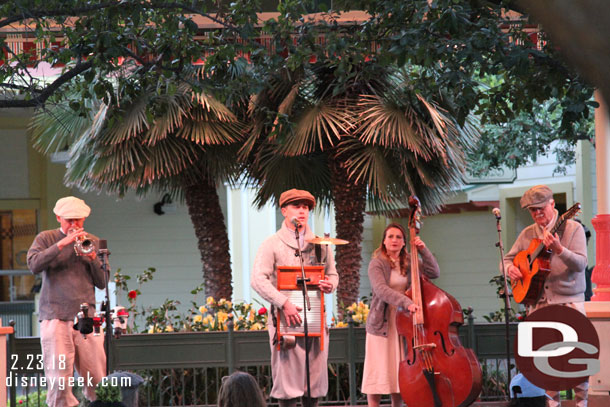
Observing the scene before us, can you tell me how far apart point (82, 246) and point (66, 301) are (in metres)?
0.49

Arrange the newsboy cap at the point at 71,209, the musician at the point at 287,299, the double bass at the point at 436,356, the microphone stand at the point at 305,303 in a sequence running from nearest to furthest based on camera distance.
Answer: the microphone stand at the point at 305,303, the musician at the point at 287,299, the double bass at the point at 436,356, the newsboy cap at the point at 71,209

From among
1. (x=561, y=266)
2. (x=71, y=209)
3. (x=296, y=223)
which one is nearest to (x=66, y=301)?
(x=71, y=209)

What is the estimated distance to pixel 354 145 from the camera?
9.80 metres

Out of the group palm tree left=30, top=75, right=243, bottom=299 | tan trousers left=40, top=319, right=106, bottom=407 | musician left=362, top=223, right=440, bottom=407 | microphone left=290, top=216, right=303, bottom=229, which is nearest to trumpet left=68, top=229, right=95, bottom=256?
tan trousers left=40, top=319, right=106, bottom=407

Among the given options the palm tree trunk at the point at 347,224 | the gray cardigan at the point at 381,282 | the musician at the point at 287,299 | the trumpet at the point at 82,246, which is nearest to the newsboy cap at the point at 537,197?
the gray cardigan at the point at 381,282

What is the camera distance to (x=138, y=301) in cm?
1555

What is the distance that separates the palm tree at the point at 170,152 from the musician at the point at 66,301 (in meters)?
2.43

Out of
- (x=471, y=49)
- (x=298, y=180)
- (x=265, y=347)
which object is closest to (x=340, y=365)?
(x=265, y=347)

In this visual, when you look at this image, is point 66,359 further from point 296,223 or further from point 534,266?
point 534,266

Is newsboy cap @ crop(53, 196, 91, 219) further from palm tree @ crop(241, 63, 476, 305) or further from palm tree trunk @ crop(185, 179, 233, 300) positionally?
palm tree trunk @ crop(185, 179, 233, 300)

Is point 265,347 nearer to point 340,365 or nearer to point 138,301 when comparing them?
point 340,365

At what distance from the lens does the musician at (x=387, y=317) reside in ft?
23.3

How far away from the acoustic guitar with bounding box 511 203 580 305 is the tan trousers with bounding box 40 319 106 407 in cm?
358

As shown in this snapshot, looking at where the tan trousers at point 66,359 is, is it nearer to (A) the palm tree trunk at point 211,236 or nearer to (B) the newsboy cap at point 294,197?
(B) the newsboy cap at point 294,197
